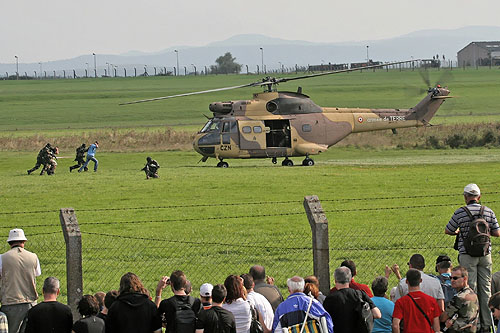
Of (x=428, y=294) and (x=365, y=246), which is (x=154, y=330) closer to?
(x=428, y=294)

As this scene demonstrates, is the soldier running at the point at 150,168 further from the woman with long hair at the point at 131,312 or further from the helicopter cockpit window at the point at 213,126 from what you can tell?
the woman with long hair at the point at 131,312

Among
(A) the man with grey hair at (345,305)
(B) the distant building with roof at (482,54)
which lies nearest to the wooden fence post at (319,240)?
(A) the man with grey hair at (345,305)

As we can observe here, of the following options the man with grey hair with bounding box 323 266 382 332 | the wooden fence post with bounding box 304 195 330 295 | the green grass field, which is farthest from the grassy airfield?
the green grass field

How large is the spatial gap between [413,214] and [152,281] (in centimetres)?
817

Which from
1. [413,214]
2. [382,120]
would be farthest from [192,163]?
[413,214]

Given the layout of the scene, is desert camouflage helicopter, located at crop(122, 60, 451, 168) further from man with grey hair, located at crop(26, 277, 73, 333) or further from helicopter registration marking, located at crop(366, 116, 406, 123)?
man with grey hair, located at crop(26, 277, 73, 333)

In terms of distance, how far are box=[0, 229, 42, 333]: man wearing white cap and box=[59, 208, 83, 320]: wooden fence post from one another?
412 mm

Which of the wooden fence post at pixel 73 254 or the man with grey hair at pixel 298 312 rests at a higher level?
the wooden fence post at pixel 73 254

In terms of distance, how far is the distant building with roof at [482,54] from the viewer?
163 metres

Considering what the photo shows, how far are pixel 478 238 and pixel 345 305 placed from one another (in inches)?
95.5

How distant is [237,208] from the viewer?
22.1 meters

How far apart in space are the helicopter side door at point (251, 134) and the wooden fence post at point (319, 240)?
2473cm

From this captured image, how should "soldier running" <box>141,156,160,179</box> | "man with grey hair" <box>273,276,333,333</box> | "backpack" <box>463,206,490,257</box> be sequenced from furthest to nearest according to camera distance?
"soldier running" <box>141,156,160,179</box> → "backpack" <box>463,206,490,257</box> → "man with grey hair" <box>273,276,333,333</box>

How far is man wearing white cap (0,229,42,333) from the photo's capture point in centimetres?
983
